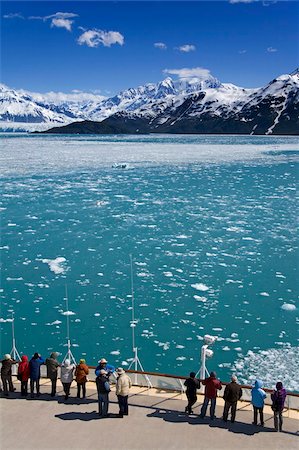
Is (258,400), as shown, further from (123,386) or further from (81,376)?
(81,376)

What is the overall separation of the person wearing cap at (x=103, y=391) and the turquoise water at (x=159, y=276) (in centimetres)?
428

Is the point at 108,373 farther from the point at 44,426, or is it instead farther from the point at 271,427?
the point at 271,427

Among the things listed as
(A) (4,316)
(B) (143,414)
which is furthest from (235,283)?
(B) (143,414)

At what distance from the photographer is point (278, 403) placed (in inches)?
382

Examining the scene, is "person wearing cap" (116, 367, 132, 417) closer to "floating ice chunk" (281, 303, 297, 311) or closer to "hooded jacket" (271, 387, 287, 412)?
"hooded jacket" (271, 387, 287, 412)

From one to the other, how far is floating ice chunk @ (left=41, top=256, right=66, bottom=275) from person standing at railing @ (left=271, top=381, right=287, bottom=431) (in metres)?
14.1

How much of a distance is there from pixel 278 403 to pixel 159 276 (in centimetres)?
1236

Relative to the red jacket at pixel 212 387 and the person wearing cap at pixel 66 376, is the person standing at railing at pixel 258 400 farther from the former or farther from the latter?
the person wearing cap at pixel 66 376

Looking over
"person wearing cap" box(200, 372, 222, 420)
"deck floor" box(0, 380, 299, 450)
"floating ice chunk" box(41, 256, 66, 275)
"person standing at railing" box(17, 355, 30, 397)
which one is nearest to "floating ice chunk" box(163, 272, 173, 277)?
"floating ice chunk" box(41, 256, 66, 275)

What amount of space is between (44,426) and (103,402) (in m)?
1.32

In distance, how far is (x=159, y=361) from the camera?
14812mm

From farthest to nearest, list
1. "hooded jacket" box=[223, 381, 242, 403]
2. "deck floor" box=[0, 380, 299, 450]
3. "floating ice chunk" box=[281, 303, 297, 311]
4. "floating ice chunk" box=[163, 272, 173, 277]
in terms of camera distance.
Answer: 1. "floating ice chunk" box=[163, 272, 173, 277]
2. "floating ice chunk" box=[281, 303, 297, 311]
3. "hooded jacket" box=[223, 381, 242, 403]
4. "deck floor" box=[0, 380, 299, 450]

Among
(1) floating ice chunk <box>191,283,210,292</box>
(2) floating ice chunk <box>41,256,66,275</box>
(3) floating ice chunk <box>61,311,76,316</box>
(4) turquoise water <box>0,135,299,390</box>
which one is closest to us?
(4) turquoise water <box>0,135,299,390</box>

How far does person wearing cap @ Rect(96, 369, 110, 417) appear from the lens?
1016cm
